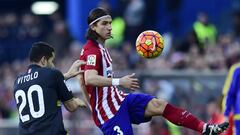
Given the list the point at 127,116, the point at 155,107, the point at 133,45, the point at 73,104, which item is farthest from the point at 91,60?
the point at 133,45

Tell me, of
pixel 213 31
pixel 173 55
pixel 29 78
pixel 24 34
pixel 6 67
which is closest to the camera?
pixel 29 78

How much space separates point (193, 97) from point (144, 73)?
3.64ft

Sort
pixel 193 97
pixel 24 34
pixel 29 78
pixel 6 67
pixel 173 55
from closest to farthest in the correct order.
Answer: pixel 29 78 → pixel 193 97 → pixel 173 55 → pixel 6 67 → pixel 24 34

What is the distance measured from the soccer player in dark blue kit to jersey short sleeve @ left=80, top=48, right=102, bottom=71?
1.72 feet

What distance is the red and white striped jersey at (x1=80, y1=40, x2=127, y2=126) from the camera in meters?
14.1

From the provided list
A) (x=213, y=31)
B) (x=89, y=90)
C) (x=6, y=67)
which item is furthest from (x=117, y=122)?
(x=6, y=67)

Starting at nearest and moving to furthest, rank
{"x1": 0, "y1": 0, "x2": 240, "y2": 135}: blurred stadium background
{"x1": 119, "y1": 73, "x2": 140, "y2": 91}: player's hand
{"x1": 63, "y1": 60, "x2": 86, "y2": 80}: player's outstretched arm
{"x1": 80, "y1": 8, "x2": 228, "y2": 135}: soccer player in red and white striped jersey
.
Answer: {"x1": 119, "y1": 73, "x2": 140, "y2": 91}: player's hand, {"x1": 63, "y1": 60, "x2": 86, "y2": 80}: player's outstretched arm, {"x1": 80, "y1": 8, "x2": 228, "y2": 135}: soccer player in red and white striped jersey, {"x1": 0, "y1": 0, "x2": 240, "y2": 135}: blurred stadium background

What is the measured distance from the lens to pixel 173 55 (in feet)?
71.9

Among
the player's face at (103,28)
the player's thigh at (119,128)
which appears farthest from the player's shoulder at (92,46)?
the player's thigh at (119,128)

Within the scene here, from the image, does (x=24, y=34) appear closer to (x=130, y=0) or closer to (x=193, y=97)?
(x=130, y=0)

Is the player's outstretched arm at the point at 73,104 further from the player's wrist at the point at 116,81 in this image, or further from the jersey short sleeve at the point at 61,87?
the player's wrist at the point at 116,81

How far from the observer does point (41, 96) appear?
1339 centimetres

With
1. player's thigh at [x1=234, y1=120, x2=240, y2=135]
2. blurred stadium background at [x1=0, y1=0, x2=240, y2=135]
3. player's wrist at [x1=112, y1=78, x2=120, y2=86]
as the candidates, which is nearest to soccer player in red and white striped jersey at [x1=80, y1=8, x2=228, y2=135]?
player's wrist at [x1=112, y1=78, x2=120, y2=86]

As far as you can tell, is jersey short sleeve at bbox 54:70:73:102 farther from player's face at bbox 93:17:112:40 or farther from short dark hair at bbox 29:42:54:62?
player's face at bbox 93:17:112:40
